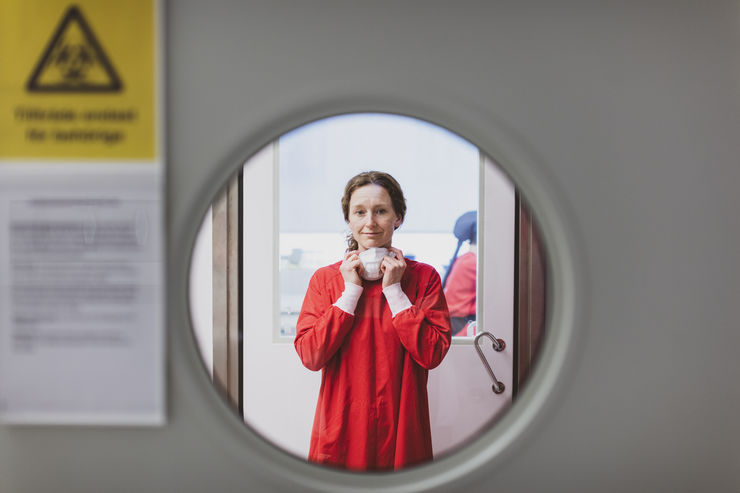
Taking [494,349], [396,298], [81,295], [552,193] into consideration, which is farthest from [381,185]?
[81,295]

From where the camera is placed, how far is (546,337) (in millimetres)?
→ 706

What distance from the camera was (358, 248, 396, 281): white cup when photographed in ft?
4.63

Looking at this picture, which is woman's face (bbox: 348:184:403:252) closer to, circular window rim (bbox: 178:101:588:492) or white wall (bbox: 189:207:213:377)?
white wall (bbox: 189:207:213:377)

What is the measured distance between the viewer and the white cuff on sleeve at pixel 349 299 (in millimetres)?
1328

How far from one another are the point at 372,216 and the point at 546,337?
0.84 metres

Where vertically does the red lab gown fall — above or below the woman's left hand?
below

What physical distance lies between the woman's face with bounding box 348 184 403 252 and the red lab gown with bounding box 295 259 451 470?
0.63ft

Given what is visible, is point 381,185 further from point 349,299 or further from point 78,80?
point 78,80

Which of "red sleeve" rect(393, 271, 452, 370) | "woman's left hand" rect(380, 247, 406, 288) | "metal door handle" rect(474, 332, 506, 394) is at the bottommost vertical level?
"metal door handle" rect(474, 332, 506, 394)

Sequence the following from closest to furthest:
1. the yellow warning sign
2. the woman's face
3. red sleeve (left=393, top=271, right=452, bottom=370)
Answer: the yellow warning sign, red sleeve (left=393, top=271, right=452, bottom=370), the woman's face

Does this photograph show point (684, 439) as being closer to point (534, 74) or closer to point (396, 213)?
point (534, 74)

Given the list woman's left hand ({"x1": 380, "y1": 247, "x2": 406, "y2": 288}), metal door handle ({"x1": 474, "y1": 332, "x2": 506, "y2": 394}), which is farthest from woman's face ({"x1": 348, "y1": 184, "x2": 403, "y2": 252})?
metal door handle ({"x1": 474, "y1": 332, "x2": 506, "y2": 394})

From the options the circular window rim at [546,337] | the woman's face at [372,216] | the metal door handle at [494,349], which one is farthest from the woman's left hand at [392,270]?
the circular window rim at [546,337]

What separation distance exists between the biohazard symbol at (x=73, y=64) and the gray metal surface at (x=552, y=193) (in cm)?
9
